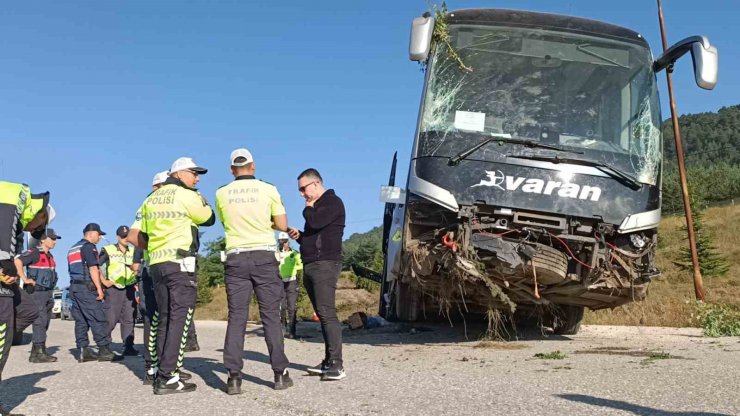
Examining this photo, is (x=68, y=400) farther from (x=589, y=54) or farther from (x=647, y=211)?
(x=589, y=54)

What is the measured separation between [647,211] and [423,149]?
2.39m

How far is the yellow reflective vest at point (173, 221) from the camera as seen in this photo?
559 centimetres

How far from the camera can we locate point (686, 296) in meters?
19.6

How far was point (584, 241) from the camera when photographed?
6.84 m

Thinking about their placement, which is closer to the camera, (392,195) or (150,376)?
(150,376)

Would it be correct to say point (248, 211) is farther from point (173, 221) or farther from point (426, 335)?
point (426, 335)

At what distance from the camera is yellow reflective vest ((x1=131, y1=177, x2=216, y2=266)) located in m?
5.59

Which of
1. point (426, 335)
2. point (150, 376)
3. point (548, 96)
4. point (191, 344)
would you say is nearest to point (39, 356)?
point (191, 344)

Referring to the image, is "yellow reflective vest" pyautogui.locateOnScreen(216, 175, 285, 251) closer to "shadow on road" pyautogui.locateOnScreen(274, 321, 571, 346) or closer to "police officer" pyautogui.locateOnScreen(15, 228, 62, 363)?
"shadow on road" pyautogui.locateOnScreen(274, 321, 571, 346)

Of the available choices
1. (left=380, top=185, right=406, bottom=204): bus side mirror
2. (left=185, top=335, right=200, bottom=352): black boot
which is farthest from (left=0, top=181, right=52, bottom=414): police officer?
(left=185, top=335, right=200, bottom=352): black boot

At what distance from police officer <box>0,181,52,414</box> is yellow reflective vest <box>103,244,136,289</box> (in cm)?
446

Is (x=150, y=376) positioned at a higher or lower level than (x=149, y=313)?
lower

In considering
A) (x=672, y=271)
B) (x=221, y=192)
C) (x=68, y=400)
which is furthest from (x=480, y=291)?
(x=672, y=271)

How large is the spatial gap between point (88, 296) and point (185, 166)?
3868 millimetres
